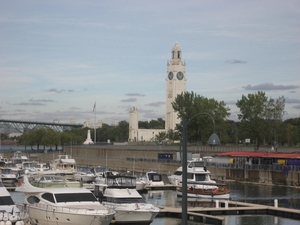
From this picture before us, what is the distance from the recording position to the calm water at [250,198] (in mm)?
47344

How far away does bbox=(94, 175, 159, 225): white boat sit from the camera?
42.6 meters

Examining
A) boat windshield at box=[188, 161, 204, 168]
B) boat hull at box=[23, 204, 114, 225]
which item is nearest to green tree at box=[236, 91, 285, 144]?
boat windshield at box=[188, 161, 204, 168]

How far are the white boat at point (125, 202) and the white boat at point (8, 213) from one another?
288 inches

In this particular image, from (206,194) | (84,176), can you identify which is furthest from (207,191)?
(84,176)

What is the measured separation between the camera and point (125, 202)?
146 ft

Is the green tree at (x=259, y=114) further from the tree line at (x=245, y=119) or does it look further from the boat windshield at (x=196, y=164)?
the boat windshield at (x=196, y=164)

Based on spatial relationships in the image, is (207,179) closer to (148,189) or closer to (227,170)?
(148,189)

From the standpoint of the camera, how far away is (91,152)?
16300cm

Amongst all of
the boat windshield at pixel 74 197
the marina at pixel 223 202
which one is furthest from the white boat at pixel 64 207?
the marina at pixel 223 202

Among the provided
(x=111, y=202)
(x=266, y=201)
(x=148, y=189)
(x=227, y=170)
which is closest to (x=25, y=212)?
(x=111, y=202)

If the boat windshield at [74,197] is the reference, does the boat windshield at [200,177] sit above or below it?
above

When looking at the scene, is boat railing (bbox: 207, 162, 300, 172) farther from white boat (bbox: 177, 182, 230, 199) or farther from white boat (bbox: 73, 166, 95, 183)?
white boat (bbox: 73, 166, 95, 183)

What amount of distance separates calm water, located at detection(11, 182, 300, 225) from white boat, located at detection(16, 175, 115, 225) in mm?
8370

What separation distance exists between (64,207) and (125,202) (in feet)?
23.7
